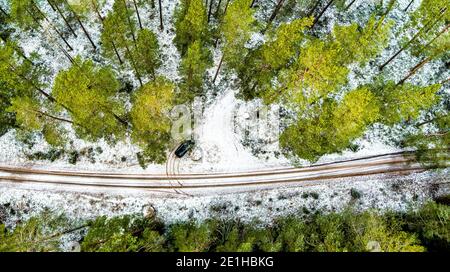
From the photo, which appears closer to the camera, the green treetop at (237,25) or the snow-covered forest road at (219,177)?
the green treetop at (237,25)

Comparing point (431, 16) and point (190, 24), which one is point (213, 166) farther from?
point (431, 16)

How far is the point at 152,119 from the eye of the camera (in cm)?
4938

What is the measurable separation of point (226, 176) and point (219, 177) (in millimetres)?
984

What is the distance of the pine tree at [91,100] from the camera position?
4559 cm

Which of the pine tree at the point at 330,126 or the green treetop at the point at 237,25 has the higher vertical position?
the green treetop at the point at 237,25

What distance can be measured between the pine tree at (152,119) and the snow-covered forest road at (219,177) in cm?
359

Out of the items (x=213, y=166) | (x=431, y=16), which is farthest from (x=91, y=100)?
(x=431, y=16)

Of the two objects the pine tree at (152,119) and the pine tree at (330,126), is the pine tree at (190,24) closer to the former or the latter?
the pine tree at (152,119)

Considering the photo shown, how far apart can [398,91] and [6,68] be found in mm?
47851

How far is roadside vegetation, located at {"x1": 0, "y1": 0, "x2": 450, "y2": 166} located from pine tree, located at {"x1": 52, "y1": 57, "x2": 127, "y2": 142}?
6.1 inches

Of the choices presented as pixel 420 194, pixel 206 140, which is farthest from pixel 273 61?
pixel 420 194

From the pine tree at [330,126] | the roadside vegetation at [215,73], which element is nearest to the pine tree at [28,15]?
the roadside vegetation at [215,73]

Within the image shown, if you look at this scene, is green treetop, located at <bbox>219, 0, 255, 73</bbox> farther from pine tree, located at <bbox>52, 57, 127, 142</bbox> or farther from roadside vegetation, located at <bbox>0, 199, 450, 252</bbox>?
roadside vegetation, located at <bbox>0, 199, 450, 252</bbox>

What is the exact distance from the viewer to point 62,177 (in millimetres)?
53312
